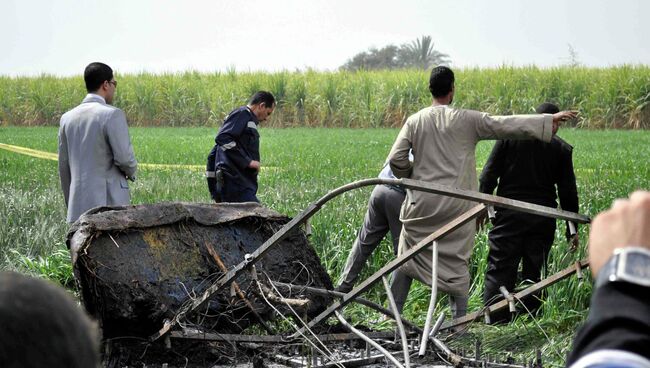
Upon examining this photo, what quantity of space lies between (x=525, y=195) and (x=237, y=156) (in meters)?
2.68

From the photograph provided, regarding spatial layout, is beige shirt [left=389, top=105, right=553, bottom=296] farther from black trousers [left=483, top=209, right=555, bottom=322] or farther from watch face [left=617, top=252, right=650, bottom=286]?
watch face [left=617, top=252, right=650, bottom=286]

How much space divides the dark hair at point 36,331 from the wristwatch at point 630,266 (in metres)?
A: 0.60

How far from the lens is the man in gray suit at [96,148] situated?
780cm

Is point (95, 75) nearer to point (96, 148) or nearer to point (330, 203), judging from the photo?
point (96, 148)

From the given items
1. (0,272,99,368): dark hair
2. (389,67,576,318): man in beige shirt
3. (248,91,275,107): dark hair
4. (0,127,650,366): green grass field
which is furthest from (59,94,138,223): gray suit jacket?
(0,272,99,368): dark hair

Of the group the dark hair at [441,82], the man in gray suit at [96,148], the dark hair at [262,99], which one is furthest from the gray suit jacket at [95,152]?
the dark hair at [441,82]

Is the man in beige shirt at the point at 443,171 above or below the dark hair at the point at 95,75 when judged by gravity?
below

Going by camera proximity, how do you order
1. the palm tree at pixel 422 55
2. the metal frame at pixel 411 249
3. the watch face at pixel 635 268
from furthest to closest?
1. the palm tree at pixel 422 55
2. the metal frame at pixel 411 249
3. the watch face at pixel 635 268

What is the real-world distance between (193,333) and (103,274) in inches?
23.4

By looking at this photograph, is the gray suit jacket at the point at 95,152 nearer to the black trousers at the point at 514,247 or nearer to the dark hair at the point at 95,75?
the dark hair at the point at 95,75

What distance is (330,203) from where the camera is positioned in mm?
10844

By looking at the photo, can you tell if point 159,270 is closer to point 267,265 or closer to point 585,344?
point 267,265

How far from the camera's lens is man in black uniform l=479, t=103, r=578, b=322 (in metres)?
7.86

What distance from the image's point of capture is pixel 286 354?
20.2ft
